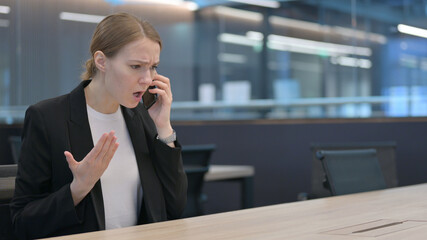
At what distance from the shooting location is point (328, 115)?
5.88 metres

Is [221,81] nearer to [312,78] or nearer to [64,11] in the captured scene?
A: [312,78]

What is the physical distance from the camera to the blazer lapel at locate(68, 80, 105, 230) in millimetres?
2082

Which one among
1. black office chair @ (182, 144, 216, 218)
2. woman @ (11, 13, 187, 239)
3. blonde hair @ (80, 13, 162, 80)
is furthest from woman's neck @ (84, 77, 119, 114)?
black office chair @ (182, 144, 216, 218)

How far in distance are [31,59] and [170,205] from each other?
9.42ft

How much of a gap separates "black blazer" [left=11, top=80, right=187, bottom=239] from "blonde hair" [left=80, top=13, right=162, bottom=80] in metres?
0.19

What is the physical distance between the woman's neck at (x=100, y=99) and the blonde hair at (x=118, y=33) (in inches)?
4.7

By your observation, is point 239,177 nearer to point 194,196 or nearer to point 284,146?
point 194,196

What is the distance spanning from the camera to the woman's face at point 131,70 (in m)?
2.11

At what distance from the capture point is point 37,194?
206 cm

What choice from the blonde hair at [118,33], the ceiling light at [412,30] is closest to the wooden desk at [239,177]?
the ceiling light at [412,30]

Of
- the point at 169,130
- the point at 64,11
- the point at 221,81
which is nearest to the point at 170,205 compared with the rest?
the point at 169,130

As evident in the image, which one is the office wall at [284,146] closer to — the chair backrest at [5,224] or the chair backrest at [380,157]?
the chair backrest at [380,157]

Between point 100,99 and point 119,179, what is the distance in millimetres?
303

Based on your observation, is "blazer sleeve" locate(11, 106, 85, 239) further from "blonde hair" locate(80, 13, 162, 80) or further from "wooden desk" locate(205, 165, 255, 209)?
"wooden desk" locate(205, 165, 255, 209)
